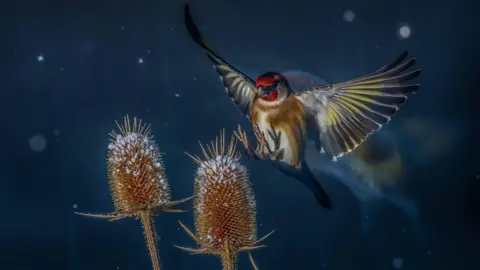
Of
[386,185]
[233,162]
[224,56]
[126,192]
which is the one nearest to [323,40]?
[224,56]

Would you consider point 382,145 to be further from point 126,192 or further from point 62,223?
point 62,223

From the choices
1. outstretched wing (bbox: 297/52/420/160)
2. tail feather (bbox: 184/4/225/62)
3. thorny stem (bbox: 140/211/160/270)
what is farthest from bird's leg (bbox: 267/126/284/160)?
thorny stem (bbox: 140/211/160/270)

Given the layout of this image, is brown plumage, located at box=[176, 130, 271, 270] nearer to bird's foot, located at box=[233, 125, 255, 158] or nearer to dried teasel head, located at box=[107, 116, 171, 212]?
dried teasel head, located at box=[107, 116, 171, 212]

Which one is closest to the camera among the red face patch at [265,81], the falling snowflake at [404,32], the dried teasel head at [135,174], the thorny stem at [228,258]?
the thorny stem at [228,258]

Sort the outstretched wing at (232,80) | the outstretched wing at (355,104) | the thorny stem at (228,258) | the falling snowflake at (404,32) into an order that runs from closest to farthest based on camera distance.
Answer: the thorny stem at (228,258)
the outstretched wing at (355,104)
the outstretched wing at (232,80)
the falling snowflake at (404,32)

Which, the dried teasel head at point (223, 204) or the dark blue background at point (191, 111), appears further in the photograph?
the dark blue background at point (191, 111)

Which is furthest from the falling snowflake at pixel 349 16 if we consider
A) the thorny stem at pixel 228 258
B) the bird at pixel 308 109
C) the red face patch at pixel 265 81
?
the thorny stem at pixel 228 258

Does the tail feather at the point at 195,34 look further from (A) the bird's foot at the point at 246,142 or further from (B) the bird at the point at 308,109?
(A) the bird's foot at the point at 246,142
